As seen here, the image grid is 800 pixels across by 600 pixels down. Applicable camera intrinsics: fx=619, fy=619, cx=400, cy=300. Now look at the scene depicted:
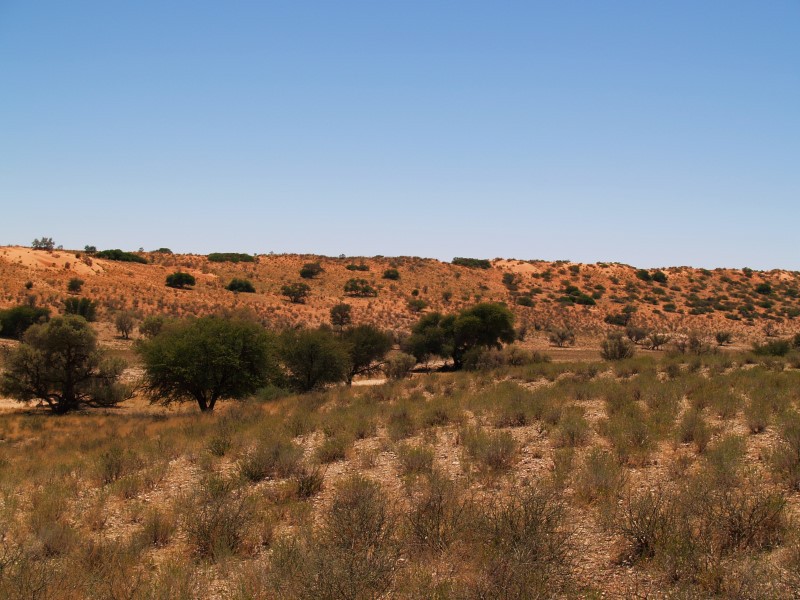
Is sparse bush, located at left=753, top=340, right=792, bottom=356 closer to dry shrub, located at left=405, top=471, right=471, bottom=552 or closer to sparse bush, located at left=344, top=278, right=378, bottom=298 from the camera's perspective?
dry shrub, located at left=405, top=471, right=471, bottom=552

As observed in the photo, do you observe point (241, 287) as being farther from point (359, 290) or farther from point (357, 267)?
point (357, 267)

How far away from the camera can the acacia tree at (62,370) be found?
32.2 m

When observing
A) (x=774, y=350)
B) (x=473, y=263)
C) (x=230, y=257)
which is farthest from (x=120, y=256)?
(x=774, y=350)

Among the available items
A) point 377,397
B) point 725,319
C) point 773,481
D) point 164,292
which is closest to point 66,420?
point 377,397

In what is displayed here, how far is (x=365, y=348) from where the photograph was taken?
43.5 m

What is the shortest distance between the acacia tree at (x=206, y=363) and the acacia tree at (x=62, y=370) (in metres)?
2.67

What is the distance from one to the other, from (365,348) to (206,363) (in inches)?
569

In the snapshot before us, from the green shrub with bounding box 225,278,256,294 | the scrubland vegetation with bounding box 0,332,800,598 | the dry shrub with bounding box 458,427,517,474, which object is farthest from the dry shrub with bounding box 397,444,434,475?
the green shrub with bounding box 225,278,256,294

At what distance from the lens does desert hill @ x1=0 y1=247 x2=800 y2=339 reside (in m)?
67.8

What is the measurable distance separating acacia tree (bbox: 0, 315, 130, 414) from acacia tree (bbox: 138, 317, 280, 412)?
2666mm

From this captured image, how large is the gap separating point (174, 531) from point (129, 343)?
149ft

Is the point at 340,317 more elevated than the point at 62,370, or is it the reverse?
the point at 340,317

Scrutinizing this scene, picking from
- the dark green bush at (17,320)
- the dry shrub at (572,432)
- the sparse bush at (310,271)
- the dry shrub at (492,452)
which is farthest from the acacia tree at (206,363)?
the sparse bush at (310,271)

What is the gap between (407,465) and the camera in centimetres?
1177
